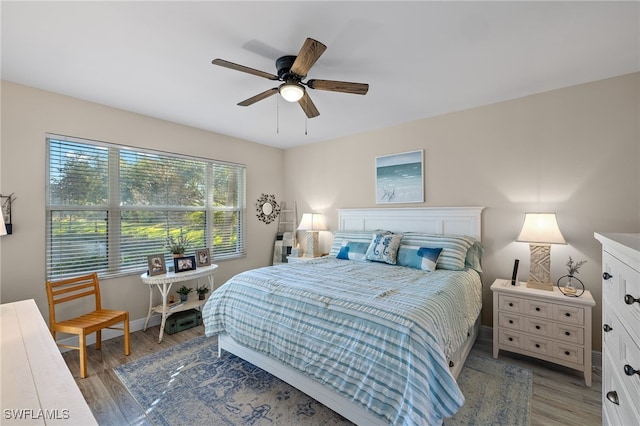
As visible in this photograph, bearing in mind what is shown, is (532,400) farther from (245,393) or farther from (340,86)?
(340,86)

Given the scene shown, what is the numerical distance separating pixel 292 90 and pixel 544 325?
9.33 ft

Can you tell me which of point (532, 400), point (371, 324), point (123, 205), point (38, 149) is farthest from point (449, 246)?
point (38, 149)

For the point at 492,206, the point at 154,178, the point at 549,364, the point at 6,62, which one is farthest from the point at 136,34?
the point at 549,364

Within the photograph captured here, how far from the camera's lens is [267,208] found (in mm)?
4746

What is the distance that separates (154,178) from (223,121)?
43.7 inches

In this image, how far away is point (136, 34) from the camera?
1855 mm

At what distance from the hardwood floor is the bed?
1.78 ft

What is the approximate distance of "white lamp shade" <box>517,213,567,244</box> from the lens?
244cm

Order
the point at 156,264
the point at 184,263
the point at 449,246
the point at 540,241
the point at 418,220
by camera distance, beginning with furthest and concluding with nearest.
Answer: the point at 418,220 < the point at 184,263 < the point at 156,264 < the point at 449,246 < the point at 540,241

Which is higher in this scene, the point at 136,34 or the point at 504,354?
the point at 136,34

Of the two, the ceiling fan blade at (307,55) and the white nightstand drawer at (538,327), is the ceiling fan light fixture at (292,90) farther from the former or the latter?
the white nightstand drawer at (538,327)

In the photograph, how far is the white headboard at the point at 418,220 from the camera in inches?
123

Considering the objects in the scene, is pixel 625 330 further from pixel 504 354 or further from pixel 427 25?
pixel 504 354

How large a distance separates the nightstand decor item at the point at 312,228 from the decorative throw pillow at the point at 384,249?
3.94 ft
